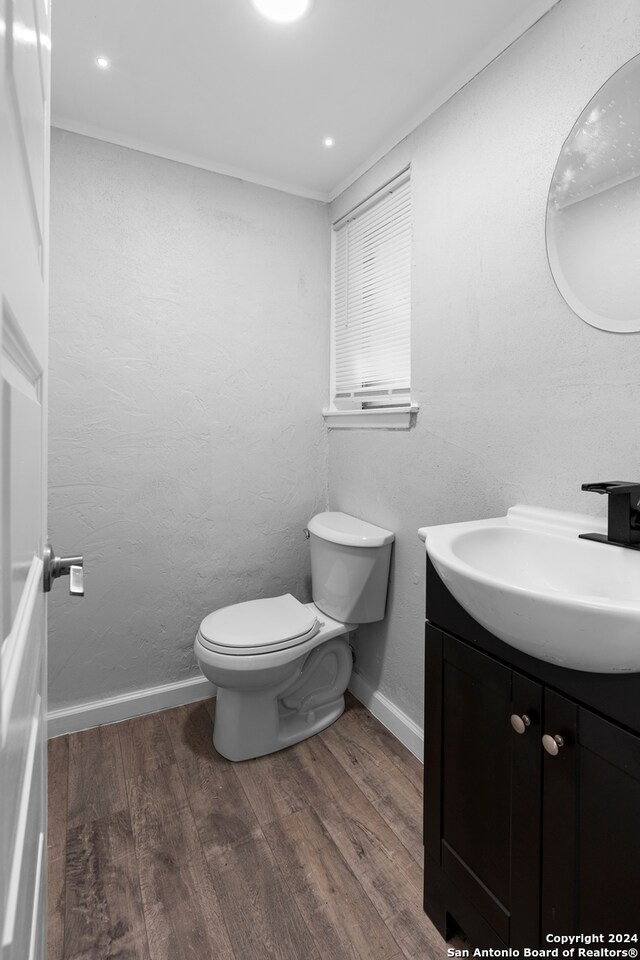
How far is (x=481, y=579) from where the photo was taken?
76 centimetres

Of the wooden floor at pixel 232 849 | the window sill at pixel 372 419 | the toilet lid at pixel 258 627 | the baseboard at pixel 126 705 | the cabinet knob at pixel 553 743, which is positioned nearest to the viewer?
the cabinet knob at pixel 553 743

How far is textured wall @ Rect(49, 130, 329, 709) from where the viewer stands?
1.77 m

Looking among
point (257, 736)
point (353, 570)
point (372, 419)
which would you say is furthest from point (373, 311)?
point (257, 736)

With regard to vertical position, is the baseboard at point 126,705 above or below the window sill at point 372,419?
below

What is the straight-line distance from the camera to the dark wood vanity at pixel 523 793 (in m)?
0.72

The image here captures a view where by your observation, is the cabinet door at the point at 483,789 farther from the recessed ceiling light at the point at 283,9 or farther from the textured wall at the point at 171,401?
the recessed ceiling light at the point at 283,9

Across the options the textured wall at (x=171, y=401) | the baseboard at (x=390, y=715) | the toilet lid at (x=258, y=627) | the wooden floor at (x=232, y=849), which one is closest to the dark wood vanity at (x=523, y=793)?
the wooden floor at (x=232, y=849)

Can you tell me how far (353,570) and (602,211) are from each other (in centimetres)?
132

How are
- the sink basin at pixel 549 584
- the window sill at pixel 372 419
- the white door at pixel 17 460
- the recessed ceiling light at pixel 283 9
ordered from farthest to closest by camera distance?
the window sill at pixel 372 419 < the recessed ceiling light at pixel 283 9 < the sink basin at pixel 549 584 < the white door at pixel 17 460

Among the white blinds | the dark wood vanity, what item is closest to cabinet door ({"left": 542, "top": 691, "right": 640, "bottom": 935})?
the dark wood vanity

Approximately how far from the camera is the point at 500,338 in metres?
1.36

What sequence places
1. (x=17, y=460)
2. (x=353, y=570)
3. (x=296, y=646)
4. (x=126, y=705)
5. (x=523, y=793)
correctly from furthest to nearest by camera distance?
(x=126, y=705), (x=353, y=570), (x=296, y=646), (x=523, y=793), (x=17, y=460)

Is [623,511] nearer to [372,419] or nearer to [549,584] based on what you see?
[549,584]

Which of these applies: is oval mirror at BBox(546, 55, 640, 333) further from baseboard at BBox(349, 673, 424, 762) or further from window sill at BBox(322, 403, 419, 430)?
baseboard at BBox(349, 673, 424, 762)
